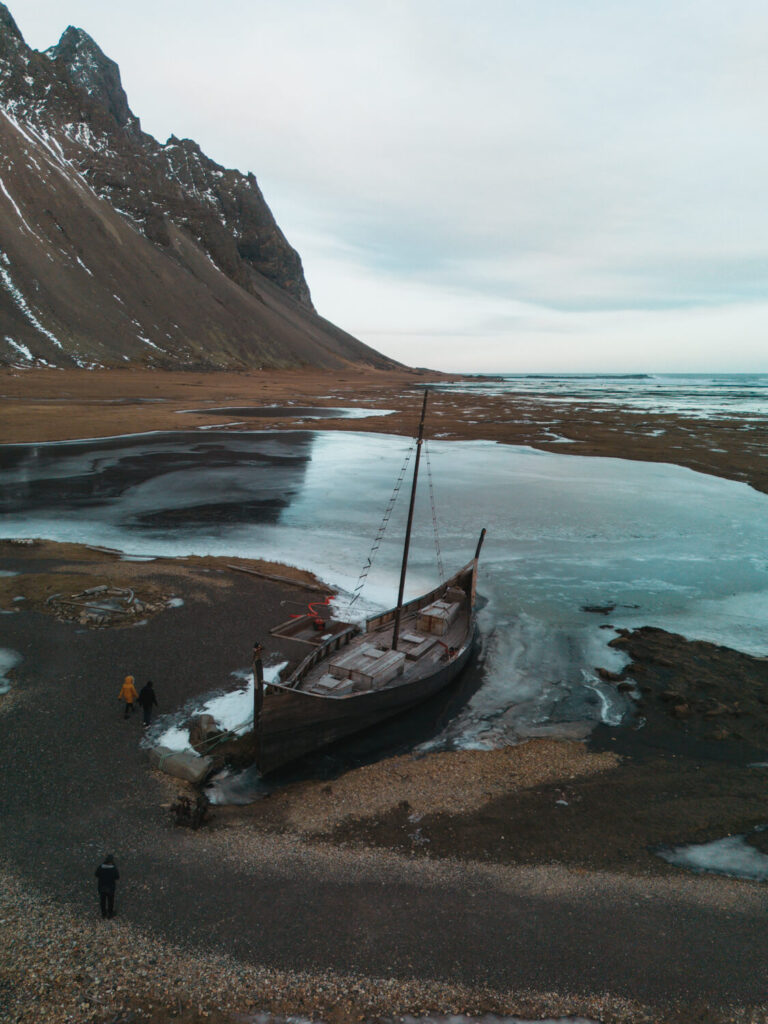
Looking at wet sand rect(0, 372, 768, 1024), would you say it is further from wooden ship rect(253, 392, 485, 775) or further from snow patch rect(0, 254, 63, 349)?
snow patch rect(0, 254, 63, 349)

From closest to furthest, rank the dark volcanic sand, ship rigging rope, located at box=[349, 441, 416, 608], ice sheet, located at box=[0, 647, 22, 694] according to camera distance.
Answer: the dark volcanic sand < ice sheet, located at box=[0, 647, 22, 694] < ship rigging rope, located at box=[349, 441, 416, 608]

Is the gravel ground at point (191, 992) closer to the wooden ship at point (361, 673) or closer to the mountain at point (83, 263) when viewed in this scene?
the wooden ship at point (361, 673)

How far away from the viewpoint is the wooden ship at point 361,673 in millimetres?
15438

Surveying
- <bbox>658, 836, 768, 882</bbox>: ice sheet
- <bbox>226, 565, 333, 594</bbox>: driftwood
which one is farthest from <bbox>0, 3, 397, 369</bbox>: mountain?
<bbox>658, 836, 768, 882</bbox>: ice sheet

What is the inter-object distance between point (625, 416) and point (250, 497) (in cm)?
8578

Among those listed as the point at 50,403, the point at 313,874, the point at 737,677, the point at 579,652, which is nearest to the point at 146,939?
the point at 313,874

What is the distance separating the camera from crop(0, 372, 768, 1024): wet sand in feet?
31.6

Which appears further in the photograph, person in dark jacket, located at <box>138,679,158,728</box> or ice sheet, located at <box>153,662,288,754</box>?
person in dark jacket, located at <box>138,679,158,728</box>

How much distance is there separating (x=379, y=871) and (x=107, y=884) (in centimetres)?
532

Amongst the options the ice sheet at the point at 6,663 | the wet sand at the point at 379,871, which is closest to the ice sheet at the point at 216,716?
the wet sand at the point at 379,871

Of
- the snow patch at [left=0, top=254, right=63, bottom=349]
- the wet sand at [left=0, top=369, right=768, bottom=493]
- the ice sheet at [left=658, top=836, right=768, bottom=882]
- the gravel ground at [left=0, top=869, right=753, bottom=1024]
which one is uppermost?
the snow patch at [left=0, top=254, right=63, bottom=349]

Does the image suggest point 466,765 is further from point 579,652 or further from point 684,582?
point 684,582

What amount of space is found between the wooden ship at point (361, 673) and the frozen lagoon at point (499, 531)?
1.61 m

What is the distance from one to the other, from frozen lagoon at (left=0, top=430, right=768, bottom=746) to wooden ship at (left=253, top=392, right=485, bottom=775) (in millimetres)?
1608
